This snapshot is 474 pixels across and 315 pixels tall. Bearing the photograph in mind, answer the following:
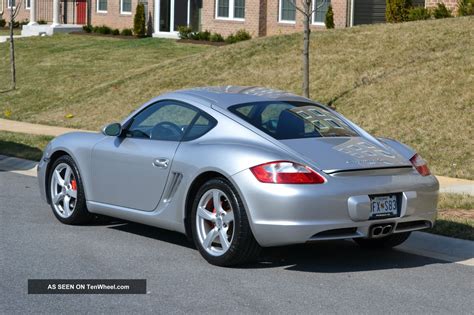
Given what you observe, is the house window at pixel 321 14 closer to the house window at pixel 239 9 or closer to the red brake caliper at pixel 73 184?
the house window at pixel 239 9

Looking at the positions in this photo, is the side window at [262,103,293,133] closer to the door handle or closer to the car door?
the car door

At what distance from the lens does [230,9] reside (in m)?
37.7

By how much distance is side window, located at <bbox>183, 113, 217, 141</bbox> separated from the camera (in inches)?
336

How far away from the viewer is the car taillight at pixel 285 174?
7641 mm

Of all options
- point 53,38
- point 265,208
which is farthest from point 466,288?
point 53,38

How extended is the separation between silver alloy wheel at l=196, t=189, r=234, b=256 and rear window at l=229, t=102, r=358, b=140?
2.37 feet

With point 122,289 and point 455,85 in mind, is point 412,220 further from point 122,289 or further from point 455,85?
point 455,85

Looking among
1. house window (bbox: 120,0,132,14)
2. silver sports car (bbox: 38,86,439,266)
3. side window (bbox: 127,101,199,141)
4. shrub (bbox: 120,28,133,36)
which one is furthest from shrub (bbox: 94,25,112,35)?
side window (bbox: 127,101,199,141)

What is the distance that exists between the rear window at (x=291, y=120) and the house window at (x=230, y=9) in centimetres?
2859

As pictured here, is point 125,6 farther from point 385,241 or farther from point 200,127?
point 385,241

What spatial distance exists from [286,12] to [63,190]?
2635 centimetres

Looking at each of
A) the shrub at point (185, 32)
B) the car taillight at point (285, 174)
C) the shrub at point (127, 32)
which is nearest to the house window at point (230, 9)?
the shrub at point (185, 32)

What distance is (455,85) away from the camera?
1805 centimetres

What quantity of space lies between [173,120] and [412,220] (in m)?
2.64
